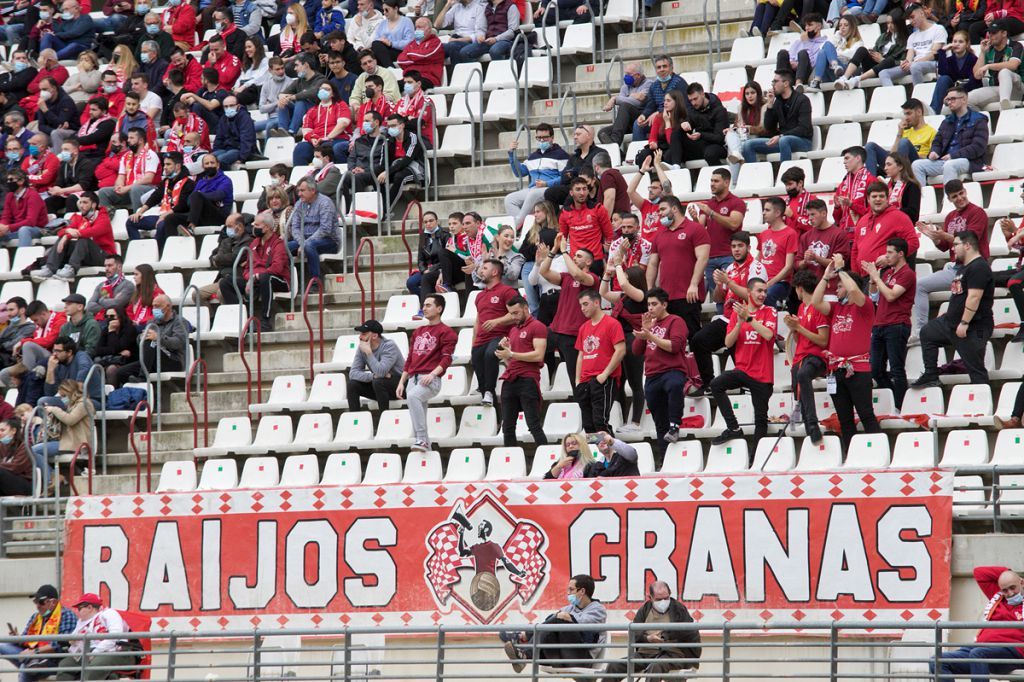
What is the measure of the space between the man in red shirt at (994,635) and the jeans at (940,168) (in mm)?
5556

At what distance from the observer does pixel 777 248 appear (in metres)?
16.2

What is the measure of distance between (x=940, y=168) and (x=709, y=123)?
2.64m

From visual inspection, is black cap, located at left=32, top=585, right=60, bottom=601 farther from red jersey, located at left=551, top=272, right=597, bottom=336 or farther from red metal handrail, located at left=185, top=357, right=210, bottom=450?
red jersey, located at left=551, top=272, right=597, bottom=336

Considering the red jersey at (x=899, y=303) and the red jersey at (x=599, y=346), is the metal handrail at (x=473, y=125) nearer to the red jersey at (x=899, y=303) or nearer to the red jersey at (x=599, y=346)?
→ the red jersey at (x=599, y=346)

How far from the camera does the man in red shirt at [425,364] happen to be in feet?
53.9

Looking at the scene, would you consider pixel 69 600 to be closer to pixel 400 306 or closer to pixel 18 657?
pixel 18 657

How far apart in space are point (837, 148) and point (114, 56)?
11.1 meters

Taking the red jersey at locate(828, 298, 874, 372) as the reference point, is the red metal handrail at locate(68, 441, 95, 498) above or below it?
below

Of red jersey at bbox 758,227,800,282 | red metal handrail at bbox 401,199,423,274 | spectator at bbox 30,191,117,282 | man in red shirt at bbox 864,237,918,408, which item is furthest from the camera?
spectator at bbox 30,191,117,282

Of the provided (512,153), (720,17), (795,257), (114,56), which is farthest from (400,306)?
(114,56)

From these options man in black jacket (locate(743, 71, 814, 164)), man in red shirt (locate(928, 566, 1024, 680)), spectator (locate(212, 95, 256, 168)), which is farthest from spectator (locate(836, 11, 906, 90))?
man in red shirt (locate(928, 566, 1024, 680))

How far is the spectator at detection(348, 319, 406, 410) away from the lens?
17.0 metres

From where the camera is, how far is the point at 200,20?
83.8ft

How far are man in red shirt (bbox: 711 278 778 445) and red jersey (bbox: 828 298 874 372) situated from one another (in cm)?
56
